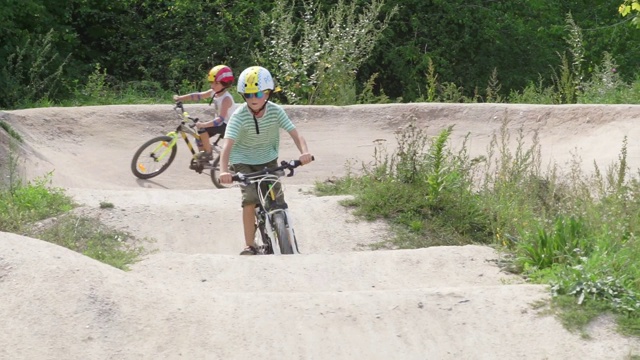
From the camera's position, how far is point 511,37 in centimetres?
2498

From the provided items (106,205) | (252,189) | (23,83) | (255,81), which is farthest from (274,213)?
(23,83)

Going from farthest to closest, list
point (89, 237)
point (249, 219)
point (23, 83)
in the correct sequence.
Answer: point (23, 83) → point (89, 237) → point (249, 219)

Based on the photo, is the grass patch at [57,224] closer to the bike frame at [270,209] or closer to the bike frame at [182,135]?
the bike frame at [270,209]

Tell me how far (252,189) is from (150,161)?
538 cm

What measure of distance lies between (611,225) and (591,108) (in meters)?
7.42

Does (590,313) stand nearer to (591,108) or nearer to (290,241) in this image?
(290,241)

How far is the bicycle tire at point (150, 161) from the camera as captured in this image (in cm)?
1341

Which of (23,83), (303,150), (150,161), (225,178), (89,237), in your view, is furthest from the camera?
(23,83)

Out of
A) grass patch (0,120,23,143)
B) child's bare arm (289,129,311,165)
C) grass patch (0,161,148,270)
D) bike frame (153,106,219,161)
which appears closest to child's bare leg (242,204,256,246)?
child's bare arm (289,129,311,165)

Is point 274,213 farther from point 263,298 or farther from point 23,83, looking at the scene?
point 23,83

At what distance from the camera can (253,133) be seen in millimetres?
8500

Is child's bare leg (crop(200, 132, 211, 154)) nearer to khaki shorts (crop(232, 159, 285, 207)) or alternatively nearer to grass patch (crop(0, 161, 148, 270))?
grass patch (crop(0, 161, 148, 270))

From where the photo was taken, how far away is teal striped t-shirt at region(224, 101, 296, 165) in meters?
8.45

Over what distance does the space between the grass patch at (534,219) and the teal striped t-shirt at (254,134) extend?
169 centimetres
